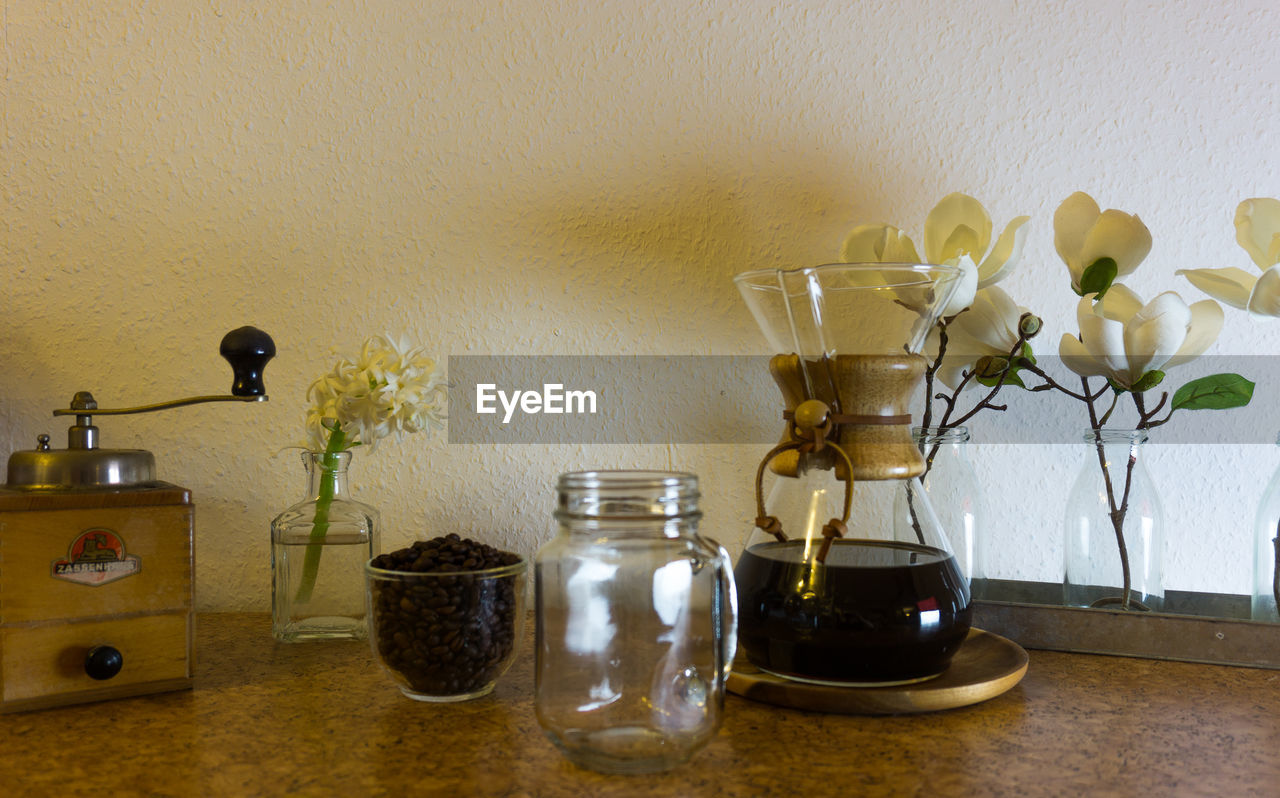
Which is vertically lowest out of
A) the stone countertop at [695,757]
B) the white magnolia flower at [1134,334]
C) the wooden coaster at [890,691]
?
the stone countertop at [695,757]

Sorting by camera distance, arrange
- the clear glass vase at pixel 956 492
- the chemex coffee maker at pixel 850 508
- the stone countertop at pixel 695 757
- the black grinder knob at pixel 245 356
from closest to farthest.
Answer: the stone countertop at pixel 695 757 → the chemex coffee maker at pixel 850 508 → the black grinder knob at pixel 245 356 → the clear glass vase at pixel 956 492

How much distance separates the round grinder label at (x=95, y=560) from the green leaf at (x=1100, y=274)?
78 cm

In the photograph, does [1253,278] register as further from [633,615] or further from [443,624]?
[443,624]

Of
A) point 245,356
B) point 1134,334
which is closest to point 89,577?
point 245,356

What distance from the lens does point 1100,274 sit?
2.56ft

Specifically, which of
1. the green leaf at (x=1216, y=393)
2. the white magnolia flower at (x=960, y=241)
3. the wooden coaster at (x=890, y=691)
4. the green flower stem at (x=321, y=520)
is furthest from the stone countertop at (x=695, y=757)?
the white magnolia flower at (x=960, y=241)

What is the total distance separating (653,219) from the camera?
930mm

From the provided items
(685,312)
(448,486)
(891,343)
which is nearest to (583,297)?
(685,312)

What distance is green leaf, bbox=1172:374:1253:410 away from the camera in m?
0.79

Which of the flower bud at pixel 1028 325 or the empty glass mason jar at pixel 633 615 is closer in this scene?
the empty glass mason jar at pixel 633 615

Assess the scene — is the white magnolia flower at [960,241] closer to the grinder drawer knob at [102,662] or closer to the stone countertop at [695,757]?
the stone countertop at [695,757]

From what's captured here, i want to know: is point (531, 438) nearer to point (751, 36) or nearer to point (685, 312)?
point (685, 312)

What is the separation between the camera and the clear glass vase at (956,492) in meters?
0.83

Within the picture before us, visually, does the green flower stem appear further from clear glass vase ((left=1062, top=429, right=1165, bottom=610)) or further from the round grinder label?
clear glass vase ((left=1062, top=429, right=1165, bottom=610))
